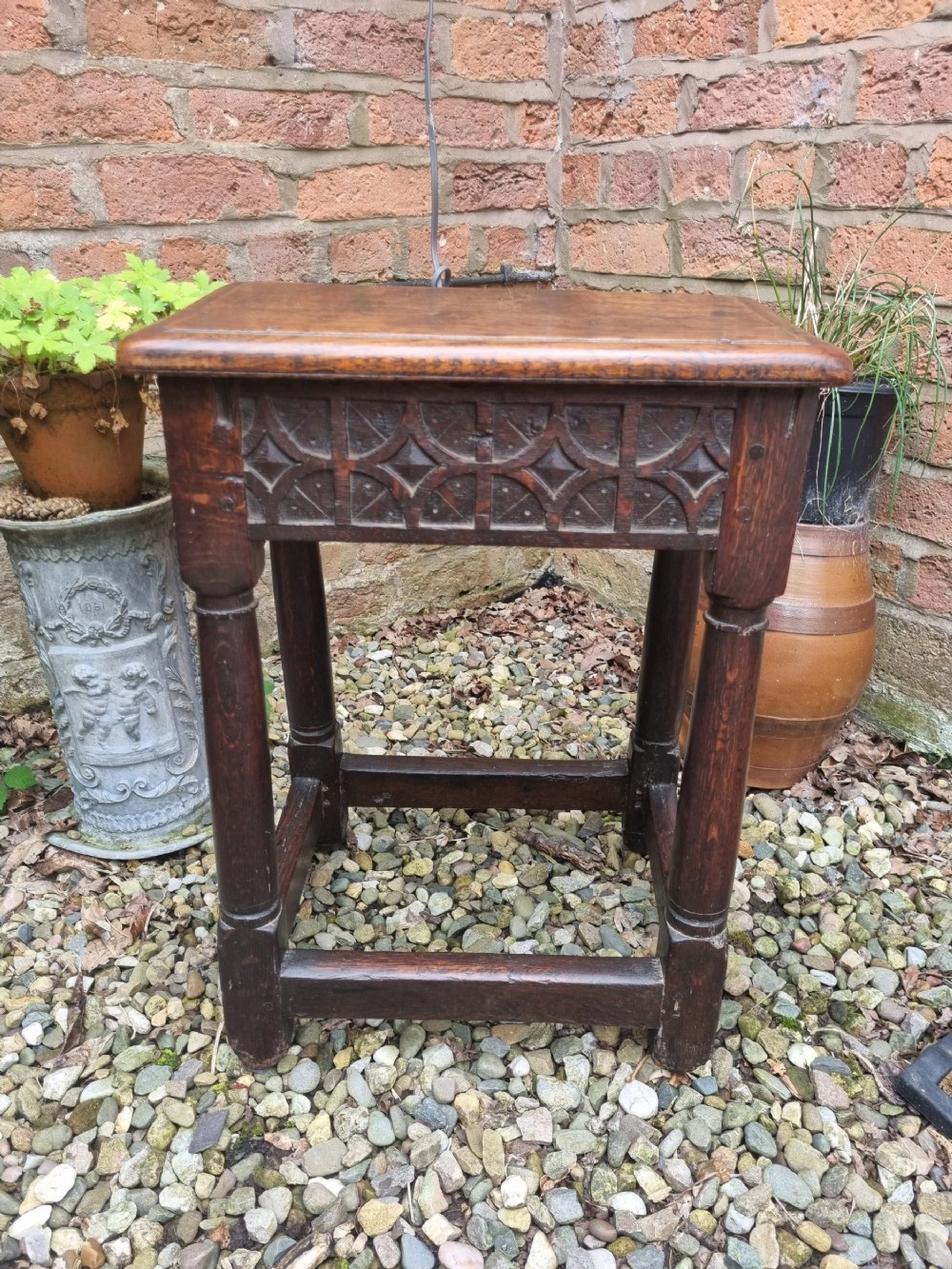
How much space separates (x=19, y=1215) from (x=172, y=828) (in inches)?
30.6

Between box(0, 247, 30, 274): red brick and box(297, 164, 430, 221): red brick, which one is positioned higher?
box(297, 164, 430, 221): red brick

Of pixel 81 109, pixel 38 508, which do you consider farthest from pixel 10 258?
pixel 38 508

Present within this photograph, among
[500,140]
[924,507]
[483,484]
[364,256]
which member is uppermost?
[500,140]

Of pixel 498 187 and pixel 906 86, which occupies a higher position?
pixel 906 86

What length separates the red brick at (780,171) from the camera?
1965mm

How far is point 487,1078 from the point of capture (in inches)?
52.5

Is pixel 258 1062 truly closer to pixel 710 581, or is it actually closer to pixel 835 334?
pixel 710 581

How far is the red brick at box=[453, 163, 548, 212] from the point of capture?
2.36m

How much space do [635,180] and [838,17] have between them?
1.98 feet

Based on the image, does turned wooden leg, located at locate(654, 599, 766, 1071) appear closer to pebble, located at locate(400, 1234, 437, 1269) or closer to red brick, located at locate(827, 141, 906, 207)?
pebble, located at locate(400, 1234, 437, 1269)

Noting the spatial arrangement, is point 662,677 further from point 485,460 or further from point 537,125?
point 537,125

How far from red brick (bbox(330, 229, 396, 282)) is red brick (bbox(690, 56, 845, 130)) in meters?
0.80

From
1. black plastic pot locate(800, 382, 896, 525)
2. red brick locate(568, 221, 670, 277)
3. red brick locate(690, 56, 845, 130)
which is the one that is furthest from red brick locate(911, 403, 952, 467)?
red brick locate(568, 221, 670, 277)

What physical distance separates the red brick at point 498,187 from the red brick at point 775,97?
1.60 ft
